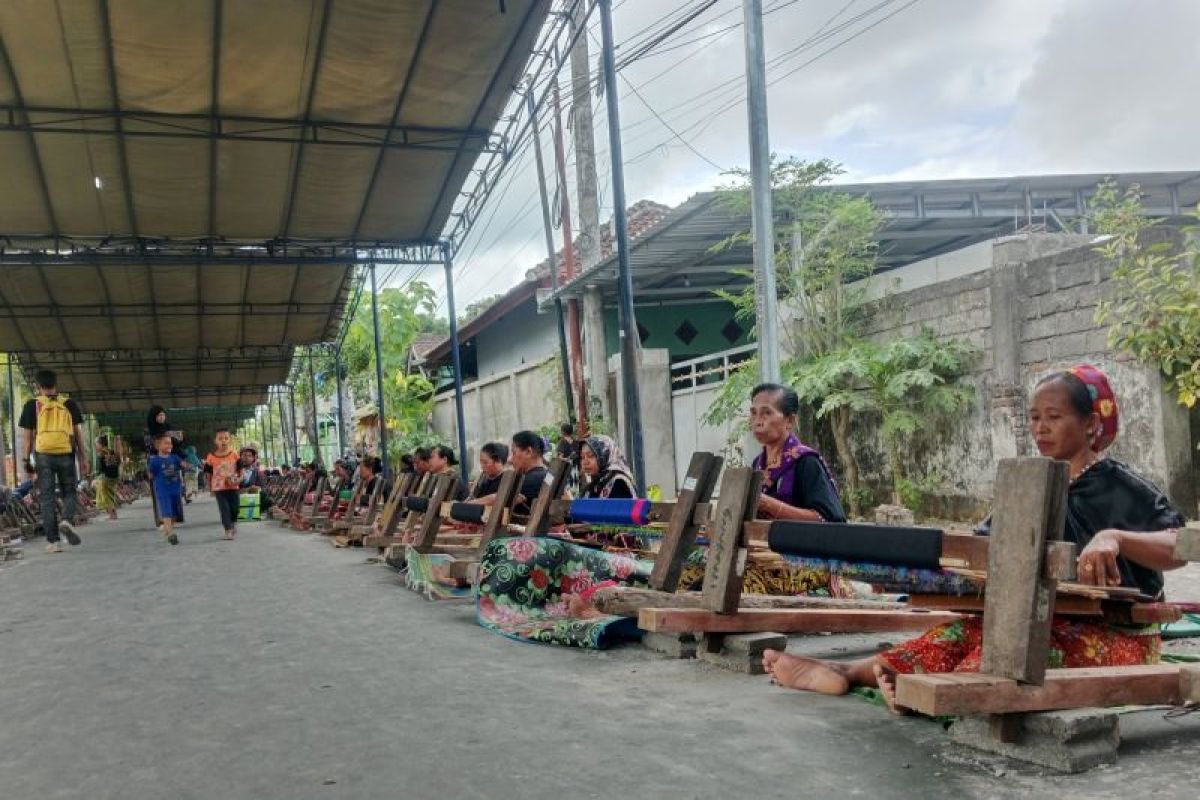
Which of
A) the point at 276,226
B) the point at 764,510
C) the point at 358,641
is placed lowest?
the point at 358,641

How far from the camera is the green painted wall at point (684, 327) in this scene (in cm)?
2094

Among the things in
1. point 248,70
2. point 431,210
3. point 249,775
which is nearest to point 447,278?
point 431,210

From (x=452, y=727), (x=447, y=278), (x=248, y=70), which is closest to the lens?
(x=452, y=727)

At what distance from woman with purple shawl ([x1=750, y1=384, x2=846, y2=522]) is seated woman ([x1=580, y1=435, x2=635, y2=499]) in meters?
1.61

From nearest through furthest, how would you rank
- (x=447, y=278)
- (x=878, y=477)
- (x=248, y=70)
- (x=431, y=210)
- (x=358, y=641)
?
(x=358, y=641) < (x=248, y=70) < (x=878, y=477) < (x=431, y=210) < (x=447, y=278)

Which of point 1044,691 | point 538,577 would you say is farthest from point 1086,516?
point 538,577

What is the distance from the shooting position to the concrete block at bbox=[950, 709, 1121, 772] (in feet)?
8.86

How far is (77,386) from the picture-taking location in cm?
2916

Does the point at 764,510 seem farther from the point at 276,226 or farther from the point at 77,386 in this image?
the point at 77,386

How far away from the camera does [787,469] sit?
4.88 meters

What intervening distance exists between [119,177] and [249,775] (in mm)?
10932

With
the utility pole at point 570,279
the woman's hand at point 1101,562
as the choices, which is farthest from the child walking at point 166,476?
the woman's hand at point 1101,562

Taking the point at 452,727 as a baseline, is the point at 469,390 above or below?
above

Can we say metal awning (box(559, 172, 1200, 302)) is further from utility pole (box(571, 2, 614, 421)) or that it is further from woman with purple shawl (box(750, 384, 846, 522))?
woman with purple shawl (box(750, 384, 846, 522))
